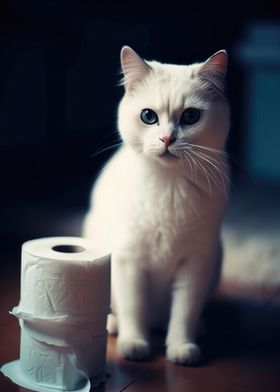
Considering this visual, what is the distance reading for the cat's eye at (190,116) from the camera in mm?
1239

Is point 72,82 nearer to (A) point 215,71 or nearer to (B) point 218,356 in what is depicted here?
(A) point 215,71

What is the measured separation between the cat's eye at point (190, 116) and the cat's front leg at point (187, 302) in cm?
28

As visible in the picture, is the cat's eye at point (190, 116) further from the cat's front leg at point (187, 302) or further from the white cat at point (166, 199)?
the cat's front leg at point (187, 302)

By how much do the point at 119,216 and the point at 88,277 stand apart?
0.67 ft

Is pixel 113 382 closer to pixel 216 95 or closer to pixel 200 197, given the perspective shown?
pixel 200 197

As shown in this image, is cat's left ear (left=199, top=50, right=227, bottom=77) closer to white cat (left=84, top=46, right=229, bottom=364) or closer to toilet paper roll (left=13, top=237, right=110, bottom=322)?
white cat (left=84, top=46, right=229, bottom=364)

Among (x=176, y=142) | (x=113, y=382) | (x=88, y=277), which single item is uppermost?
(x=176, y=142)

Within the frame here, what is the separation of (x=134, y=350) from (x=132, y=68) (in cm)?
54

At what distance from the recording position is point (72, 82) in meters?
2.17

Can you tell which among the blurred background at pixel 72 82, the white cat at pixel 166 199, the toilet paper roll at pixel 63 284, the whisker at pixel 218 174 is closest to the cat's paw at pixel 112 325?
the white cat at pixel 166 199

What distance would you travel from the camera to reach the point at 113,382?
4.09 feet

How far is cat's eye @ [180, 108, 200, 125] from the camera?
4.07 ft

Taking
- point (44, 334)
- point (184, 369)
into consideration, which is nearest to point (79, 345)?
point (44, 334)

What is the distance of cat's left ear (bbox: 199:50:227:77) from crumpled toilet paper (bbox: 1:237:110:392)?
0.39 m
